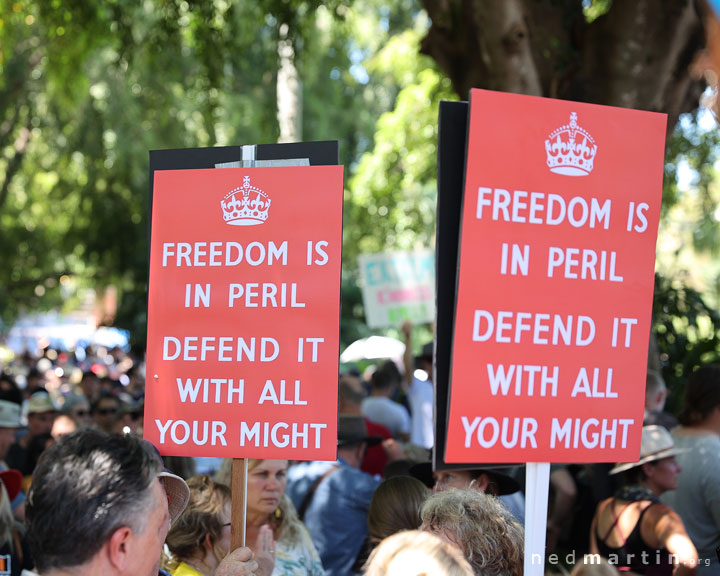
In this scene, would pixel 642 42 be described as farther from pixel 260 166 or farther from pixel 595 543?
pixel 260 166

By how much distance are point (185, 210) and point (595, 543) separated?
2.44 m

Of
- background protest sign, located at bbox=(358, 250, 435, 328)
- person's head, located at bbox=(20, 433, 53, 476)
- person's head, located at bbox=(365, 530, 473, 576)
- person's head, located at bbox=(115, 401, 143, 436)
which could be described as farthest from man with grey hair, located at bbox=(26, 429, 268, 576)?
background protest sign, located at bbox=(358, 250, 435, 328)

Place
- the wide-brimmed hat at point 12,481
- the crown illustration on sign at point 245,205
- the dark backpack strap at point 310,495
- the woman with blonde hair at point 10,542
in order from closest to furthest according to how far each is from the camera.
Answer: the crown illustration on sign at point 245,205, the woman with blonde hair at point 10,542, the wide-brimmed hat at point 12,481, the dark backpack strap at point 310,495

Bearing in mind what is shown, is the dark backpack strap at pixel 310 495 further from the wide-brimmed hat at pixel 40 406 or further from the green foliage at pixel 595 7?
the green foliage at pixel 595 7

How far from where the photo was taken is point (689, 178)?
13.7m

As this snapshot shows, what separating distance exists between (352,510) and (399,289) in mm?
5616

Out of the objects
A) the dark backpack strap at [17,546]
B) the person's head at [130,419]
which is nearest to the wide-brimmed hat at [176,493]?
the dark backpack strap at [17,546]

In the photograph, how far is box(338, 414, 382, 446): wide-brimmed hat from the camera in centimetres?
591

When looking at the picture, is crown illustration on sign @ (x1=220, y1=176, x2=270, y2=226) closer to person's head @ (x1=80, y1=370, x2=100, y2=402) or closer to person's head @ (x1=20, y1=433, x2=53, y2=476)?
person's head @ (x1=20, y1=433, x2=53, y2=476)

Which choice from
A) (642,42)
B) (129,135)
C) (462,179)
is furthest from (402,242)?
(462,179)

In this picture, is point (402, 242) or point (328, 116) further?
point (328, 116)

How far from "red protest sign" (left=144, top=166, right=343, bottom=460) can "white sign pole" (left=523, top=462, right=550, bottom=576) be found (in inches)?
26.2

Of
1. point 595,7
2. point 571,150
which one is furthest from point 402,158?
point 571,150

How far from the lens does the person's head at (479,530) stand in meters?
2.89
